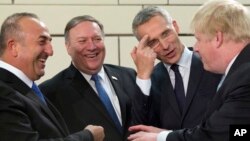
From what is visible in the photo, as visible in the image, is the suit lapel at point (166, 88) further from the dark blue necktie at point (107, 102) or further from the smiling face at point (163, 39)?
the dark blue necktie at point (107, 102)

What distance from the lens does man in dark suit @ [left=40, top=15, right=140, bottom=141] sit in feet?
7.69

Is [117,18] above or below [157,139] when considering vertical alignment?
above

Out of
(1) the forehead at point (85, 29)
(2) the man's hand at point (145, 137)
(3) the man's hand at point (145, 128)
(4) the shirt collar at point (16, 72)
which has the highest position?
(1) the forehead at point (85, 29)

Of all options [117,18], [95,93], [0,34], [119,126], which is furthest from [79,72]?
[117,18]

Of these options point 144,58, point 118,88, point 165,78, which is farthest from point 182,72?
point 118,88

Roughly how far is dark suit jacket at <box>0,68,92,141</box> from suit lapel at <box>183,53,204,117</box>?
52cm

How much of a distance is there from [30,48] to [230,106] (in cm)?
91

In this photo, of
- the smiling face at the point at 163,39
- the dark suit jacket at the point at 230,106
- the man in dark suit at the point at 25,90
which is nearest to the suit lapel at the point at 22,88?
the man in dark suit at the point at 25,90

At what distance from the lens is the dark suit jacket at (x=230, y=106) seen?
1.61 m

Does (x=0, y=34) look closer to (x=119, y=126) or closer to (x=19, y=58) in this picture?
(x=19, y=58)

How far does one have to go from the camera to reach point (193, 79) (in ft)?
7.42

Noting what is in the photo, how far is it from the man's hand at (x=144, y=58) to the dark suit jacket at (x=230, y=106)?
1.99ft

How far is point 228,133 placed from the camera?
1628mm

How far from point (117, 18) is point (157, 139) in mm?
1612
